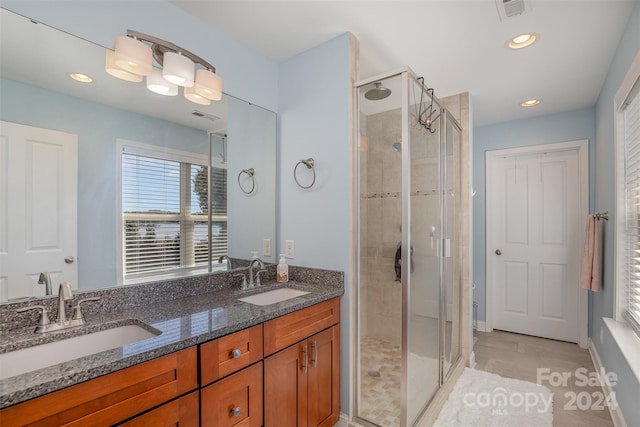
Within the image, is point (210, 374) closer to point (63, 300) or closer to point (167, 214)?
point (63, 300)

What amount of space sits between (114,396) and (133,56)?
1.42 m

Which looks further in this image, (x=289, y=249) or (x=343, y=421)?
(x=289, y=249)

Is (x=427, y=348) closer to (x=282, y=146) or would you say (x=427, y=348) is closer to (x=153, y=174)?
(x=282, y=146)

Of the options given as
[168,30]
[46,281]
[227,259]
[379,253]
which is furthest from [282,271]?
[168,30]

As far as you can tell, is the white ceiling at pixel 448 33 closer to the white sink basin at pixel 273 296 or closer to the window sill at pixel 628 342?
the white sink basin at pixel 273 296

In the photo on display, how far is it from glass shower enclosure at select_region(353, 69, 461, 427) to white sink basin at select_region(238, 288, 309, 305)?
0.40 metres

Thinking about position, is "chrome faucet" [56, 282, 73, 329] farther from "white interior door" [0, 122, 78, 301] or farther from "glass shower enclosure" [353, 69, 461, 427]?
"glass shower enclosure" [353, 69, 461, 427]

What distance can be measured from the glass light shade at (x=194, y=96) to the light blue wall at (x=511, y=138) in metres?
3.28

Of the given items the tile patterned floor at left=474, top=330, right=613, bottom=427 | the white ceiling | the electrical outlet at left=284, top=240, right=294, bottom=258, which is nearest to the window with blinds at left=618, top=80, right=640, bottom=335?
the white ceiling

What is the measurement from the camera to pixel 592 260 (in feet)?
8.61

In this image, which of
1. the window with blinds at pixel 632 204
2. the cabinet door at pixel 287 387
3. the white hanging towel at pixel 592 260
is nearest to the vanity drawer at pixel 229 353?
the cabinet door at pixel 287 387

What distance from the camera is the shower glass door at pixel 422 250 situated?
1.79 metres

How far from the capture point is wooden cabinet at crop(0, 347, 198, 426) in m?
0.80

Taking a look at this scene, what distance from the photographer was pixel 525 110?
323cm
